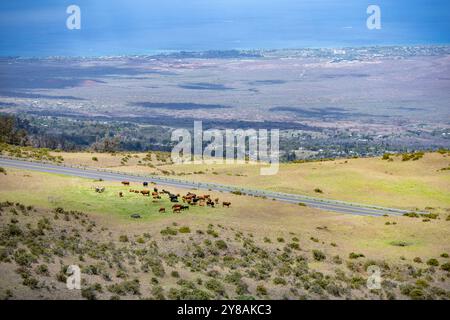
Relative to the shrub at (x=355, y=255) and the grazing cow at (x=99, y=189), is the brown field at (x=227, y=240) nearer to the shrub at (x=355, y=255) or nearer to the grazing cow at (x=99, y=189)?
the shrub at (x=355, y=255)

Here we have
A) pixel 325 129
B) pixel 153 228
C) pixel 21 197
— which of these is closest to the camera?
pixel 153 228

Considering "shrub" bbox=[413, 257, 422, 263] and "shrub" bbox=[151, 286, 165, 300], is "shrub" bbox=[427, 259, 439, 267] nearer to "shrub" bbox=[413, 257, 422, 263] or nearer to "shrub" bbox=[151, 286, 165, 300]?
"shrub" bbox=[413, 257, 422, 263]

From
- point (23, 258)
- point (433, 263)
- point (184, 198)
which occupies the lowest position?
point (433, 263)

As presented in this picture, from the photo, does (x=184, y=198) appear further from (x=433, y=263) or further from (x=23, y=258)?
(x=23, y=258)

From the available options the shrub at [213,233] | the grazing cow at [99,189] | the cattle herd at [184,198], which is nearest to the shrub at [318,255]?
the shrub at [213,233]

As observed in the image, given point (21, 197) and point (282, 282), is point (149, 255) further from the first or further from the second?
point (21, 197)

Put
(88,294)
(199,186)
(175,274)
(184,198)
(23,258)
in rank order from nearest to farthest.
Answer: (88,294), (23,258), (175,274), (184,198), (199,186)

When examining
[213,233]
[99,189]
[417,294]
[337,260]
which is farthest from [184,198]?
[417,294]
